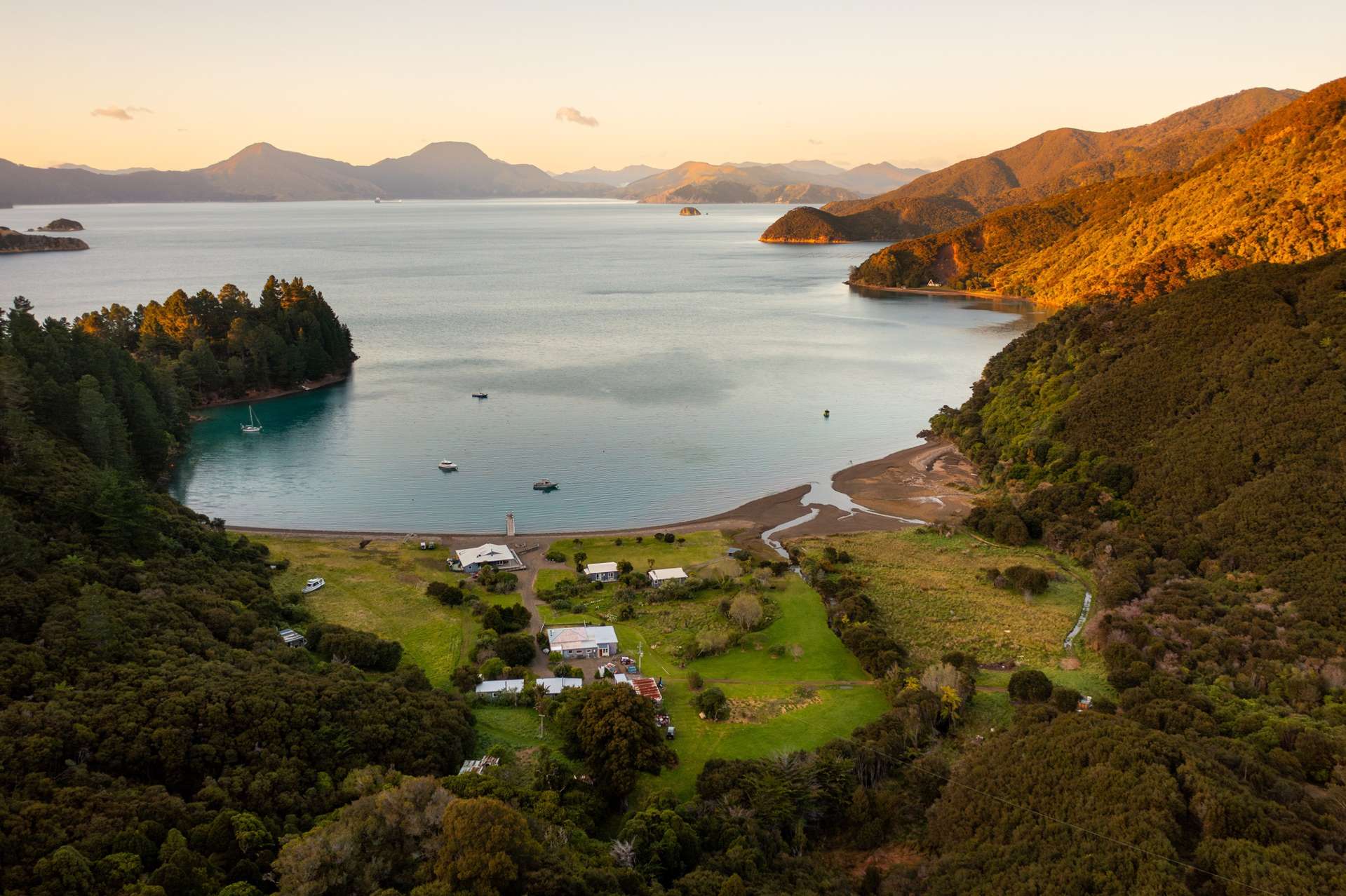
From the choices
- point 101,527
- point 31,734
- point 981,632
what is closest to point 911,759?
point 981,632

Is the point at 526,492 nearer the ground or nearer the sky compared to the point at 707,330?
nearer the ground

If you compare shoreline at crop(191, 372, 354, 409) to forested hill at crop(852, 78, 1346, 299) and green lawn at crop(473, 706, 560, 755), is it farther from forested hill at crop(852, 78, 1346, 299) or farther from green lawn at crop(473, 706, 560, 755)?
forested hill at crop(852, 78, 1346, 299)

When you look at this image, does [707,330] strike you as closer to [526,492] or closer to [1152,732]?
[526,492]

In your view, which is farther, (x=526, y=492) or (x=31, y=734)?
(x=526, y=492)

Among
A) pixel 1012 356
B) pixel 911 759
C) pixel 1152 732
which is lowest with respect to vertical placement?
pixel 911 759

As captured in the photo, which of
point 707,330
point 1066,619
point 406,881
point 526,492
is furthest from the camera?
point 707,330

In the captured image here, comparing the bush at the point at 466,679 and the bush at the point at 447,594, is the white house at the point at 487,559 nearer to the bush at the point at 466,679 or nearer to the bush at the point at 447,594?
the bush at the point at 447,594

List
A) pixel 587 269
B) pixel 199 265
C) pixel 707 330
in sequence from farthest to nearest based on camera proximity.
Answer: pixel 587 269 < pixel 199 265 < pixel 707 330
